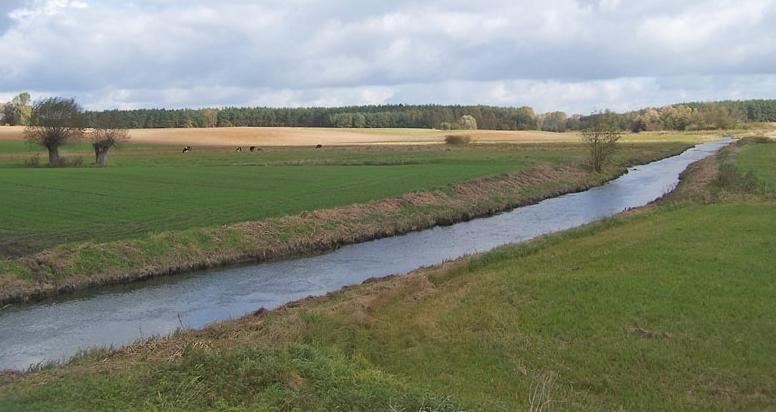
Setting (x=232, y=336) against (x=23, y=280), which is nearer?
(x=232, y=336)

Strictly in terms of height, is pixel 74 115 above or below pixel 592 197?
above

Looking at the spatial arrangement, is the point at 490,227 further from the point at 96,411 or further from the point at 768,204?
the point at 96,411

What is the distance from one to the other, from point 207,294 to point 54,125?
50016mm

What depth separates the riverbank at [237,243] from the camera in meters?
22.0

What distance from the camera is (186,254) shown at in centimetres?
2542

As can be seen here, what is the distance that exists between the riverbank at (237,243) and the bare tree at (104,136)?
3756cm

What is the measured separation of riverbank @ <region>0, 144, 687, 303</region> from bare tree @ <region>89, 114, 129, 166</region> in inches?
1479

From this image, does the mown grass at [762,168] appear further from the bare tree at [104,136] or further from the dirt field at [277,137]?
the dirt field at [277,137]

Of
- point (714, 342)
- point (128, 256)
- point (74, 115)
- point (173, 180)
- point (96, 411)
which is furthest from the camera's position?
point (74, 115)

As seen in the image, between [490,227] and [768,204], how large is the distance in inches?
505

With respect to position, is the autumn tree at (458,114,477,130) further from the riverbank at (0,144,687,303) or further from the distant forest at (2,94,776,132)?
the riverbank at (0,144,687,303)

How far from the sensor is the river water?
16.9m

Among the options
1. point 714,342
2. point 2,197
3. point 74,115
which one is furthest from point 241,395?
point 74,115

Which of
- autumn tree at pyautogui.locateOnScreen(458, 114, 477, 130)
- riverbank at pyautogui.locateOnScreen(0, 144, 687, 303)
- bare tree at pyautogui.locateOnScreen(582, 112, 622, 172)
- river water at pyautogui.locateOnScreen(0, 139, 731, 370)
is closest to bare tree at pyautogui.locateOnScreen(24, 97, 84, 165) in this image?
riverbank at pyautogui.locateOnScreen(0, 144, 687, 303)
